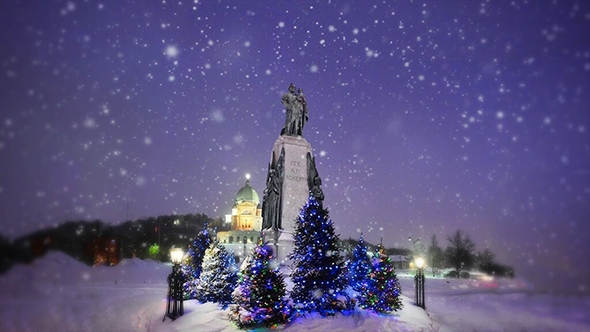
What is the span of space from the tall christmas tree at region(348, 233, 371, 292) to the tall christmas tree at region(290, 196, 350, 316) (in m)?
1.04

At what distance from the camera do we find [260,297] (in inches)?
498

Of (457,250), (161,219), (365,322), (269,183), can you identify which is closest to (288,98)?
(269,183)

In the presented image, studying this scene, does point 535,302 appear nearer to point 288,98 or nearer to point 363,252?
point 363,252

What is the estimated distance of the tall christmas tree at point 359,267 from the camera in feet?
49.3

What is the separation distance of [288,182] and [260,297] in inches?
327

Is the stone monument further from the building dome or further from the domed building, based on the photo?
the building dome

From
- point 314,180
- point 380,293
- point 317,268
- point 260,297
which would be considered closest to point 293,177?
point 314,180

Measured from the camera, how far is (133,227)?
275 feet

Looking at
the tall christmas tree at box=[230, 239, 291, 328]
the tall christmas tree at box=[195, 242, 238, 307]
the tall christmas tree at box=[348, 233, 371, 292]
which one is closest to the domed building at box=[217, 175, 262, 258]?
the tall christmas tree at box=[195, 242, 238, 307]

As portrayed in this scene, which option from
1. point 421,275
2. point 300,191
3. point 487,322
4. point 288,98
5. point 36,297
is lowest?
point 36,297

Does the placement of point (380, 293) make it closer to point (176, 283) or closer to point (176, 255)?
point (176, 283)

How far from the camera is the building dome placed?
90.4m

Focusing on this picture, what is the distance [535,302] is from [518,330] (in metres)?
8.78

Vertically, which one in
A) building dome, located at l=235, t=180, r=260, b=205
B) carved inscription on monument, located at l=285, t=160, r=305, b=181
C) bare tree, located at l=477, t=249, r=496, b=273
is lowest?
bare tree, located at l=477, t=249, r=496, b=273
